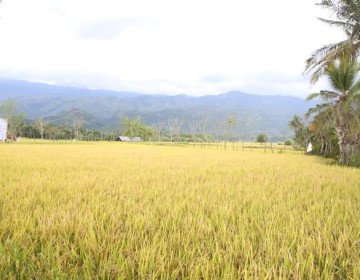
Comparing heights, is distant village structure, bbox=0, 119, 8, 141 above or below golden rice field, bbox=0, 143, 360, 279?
above

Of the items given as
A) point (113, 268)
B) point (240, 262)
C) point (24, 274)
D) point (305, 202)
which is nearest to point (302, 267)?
point (240, 262)

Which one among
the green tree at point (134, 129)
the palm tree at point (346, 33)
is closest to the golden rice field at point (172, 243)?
the palm tree at point (346, 33)

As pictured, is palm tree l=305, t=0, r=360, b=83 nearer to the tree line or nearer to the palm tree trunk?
the tree line

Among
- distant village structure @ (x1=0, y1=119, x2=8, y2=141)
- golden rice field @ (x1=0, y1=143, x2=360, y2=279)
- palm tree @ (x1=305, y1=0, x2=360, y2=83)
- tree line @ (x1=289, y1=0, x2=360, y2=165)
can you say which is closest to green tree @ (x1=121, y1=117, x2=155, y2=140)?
distant village structure @ (x1=0, y1=119, x2=8, y2=141)

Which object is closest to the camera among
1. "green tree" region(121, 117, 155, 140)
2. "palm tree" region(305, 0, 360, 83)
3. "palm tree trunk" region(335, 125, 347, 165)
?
"palm tree" region(305, 0, 360, 83)

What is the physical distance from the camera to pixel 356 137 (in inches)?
786

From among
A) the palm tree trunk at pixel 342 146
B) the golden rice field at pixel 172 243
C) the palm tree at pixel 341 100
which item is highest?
the palm tree at pixel 341 100

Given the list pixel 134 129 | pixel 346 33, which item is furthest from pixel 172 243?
pixel 134 129

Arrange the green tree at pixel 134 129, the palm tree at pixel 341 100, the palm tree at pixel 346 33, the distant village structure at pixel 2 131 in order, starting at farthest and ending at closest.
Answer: the green tree at pixel 134 129 → the distant village structure at pixel 2 131 → the palm tree at pixel 341 100 → the palm tree at pixel 346 33

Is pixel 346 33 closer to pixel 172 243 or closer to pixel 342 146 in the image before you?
pixel 342 146

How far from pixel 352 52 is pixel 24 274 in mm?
13128

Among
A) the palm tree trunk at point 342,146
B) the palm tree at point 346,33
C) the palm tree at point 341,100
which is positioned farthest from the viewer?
the palm tree trunk at point 342,146

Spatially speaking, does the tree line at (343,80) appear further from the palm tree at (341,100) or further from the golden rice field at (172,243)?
the golden rice field at (172,243)

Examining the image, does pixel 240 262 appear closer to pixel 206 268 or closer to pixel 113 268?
pixel 206 268
